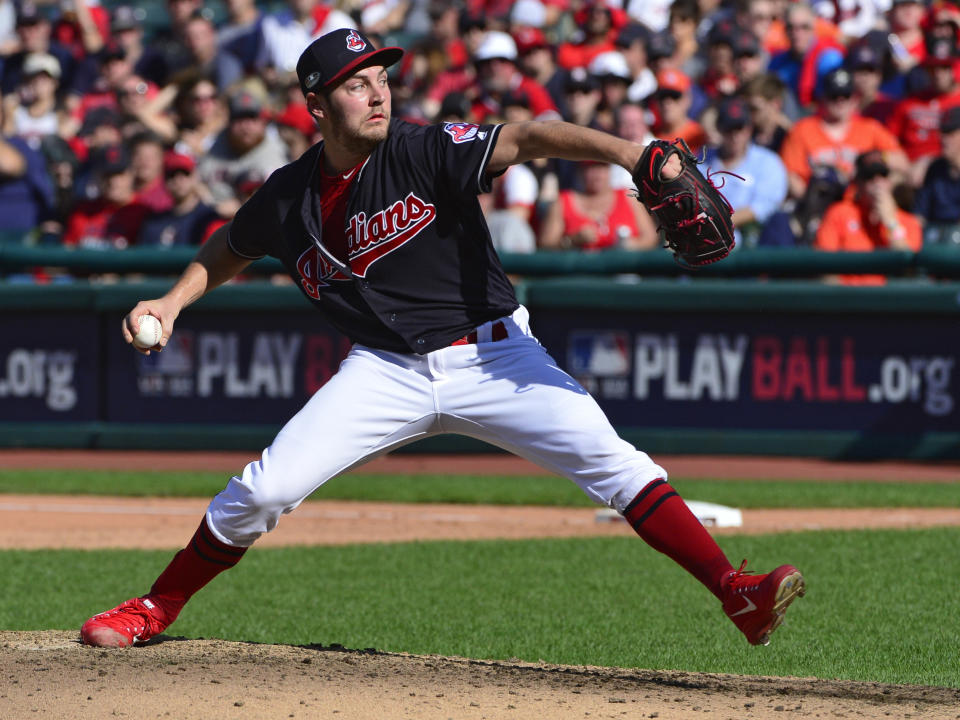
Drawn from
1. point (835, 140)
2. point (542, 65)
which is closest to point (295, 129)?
point (542, 65)

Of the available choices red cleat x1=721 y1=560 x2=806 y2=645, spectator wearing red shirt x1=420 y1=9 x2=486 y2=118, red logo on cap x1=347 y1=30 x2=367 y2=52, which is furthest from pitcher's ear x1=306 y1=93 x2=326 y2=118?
spectator wearing red shirt x1=420 y1=9 x2=486 y2=118

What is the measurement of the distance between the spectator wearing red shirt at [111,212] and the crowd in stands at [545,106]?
0.02 metres

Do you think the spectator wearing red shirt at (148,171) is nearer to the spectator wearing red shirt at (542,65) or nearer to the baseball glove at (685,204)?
the spectator wearing red shirt at (542,65)

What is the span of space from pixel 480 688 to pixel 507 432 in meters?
0.74

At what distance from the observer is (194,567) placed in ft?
15.1

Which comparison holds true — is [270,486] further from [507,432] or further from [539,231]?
[539,231]

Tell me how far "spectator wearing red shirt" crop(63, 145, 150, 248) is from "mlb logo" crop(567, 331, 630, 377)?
3519mm

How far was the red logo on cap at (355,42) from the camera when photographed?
4.34m

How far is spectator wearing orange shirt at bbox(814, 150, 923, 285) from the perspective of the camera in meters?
9.74

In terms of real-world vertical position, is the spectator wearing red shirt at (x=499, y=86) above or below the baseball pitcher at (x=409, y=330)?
above

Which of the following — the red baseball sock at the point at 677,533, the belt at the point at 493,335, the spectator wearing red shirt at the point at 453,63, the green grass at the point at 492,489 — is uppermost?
the spectator wearing red shirt at the point at 453,63

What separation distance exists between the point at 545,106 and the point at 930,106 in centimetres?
294

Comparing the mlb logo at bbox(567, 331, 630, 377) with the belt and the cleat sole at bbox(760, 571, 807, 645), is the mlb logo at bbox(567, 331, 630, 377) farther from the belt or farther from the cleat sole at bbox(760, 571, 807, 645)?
the cleat sole at bbox(760, 571, 807, 645)

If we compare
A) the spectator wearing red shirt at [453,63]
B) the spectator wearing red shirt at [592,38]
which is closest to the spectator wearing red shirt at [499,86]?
the spectator wearing red shirt at [453,63]
